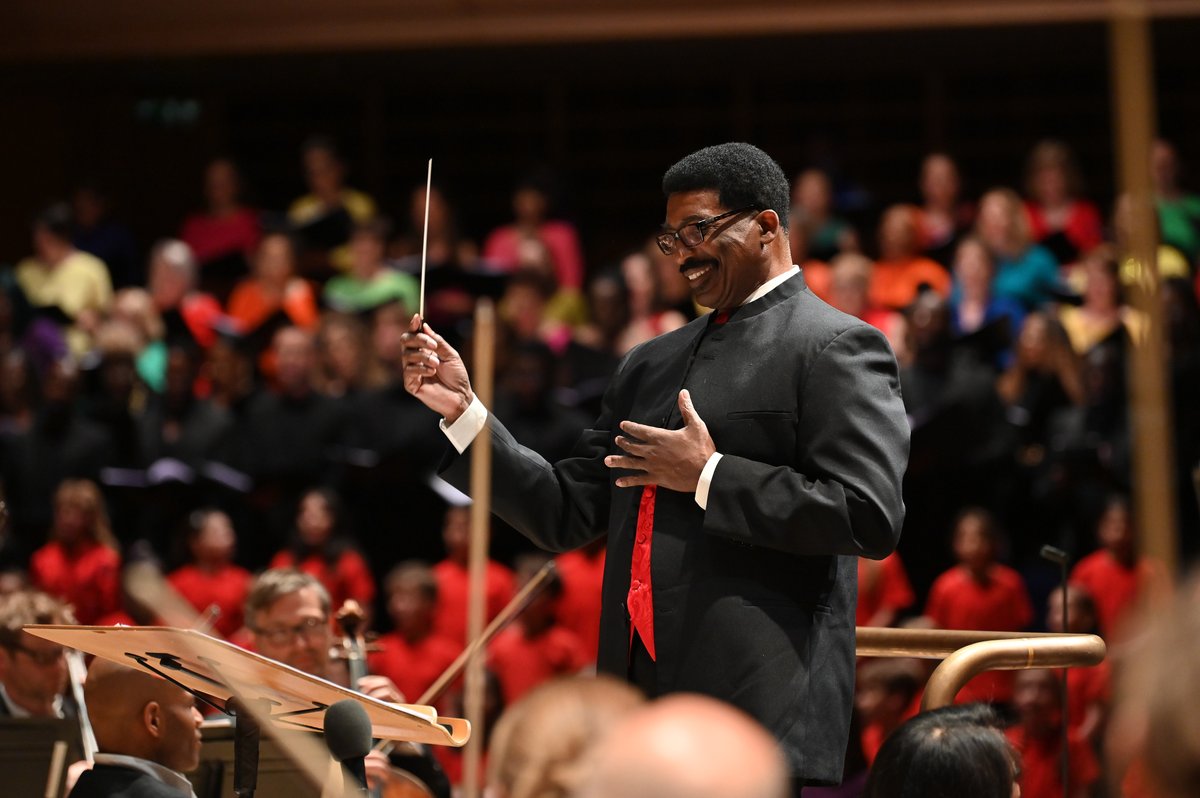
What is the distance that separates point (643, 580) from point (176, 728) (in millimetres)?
907

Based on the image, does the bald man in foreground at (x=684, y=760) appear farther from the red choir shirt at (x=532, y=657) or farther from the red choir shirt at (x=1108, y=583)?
the red choir shirt at (x=532, y=657)

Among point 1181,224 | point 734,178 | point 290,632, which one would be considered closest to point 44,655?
point 290,632

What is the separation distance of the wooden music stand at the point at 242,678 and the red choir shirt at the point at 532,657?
373 cm

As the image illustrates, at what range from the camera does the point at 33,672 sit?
3984mm

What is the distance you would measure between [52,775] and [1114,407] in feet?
14.0

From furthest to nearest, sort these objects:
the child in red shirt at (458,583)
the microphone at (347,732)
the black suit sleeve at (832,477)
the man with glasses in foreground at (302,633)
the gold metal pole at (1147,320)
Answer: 1. the child in red shirt at (458,583)
2. the man with glasses in foreground at (302,633)
3. the black suit sleeve at (832,477)
4. the microphone at (347,732)
5. the gold metal pole at (1147,320)

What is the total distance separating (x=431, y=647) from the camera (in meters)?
6.46

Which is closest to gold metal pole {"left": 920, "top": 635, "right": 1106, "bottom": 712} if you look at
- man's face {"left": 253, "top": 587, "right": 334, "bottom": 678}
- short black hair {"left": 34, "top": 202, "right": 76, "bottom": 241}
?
man's face {"left": 253, "top": 587, "right": 334, "bottom": 678}

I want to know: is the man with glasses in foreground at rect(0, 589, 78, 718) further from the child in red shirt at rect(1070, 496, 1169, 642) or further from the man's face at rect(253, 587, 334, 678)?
the child in red shirt at rect(1070, 496, 1169, 642)

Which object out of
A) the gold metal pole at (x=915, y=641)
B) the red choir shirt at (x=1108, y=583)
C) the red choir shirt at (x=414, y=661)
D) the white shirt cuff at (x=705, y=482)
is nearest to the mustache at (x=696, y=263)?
the white shirt cuff at (x=705, y=482)

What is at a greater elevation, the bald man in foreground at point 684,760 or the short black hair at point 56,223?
the short black hair at point 56,223

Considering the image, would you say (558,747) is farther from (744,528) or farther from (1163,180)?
(1163,180)

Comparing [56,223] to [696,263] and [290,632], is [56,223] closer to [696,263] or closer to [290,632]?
[290,632]

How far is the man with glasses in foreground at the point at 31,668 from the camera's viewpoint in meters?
3.98
